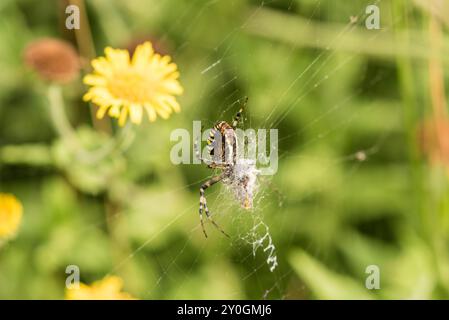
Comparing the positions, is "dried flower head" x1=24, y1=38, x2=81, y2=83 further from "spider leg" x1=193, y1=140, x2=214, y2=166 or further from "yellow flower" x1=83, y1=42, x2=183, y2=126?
"spider leg" x1=193, y1=140, x2=214, y2=166

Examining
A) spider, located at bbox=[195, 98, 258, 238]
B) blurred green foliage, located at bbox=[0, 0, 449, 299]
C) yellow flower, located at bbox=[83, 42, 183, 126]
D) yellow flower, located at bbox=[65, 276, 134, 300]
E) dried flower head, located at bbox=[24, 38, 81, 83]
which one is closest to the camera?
yellow flower, located at bbox=[83, 42, 183, 126]

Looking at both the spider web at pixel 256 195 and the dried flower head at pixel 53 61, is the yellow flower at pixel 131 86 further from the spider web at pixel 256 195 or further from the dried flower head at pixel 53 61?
the dried flower head at pixel 53 61

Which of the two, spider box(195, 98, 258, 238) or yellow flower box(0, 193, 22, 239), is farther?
yellow flower box(0, 193, 22, 239)

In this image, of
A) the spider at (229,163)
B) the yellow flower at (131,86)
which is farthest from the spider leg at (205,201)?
the yellow flower at (131,86)

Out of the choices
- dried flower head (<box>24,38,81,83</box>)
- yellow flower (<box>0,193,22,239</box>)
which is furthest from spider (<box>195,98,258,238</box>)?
yellow flower (<box>0,193,22,239</box>)

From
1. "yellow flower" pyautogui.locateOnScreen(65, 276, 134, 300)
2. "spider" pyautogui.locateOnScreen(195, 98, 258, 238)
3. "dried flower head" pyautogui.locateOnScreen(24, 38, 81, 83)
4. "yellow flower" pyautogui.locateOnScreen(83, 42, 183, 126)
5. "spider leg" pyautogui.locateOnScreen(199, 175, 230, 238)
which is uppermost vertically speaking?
"dried flower head" pyautogui.locateOnScreen(24, 38, 81, 83)

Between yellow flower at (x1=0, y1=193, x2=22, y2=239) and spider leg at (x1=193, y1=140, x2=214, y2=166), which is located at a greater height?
spider leg at (x1=193, y1=140, x2=214, y2=166)

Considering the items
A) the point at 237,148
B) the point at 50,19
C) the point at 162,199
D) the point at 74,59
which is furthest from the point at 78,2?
the point at 237,148

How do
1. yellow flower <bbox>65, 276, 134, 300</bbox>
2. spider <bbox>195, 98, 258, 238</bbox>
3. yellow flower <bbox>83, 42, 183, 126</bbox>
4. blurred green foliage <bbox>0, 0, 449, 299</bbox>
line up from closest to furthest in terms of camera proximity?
yellow flower <bbox>83, 42, 183, 126</bbox> < spider <bbox>195, 98, 258, 238</bbox> < yellow flower <bbox>65, 276, 134, 300</bbox> < blurred green foliage <bbox>0, 0, 449, 299</bbox>
